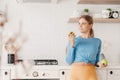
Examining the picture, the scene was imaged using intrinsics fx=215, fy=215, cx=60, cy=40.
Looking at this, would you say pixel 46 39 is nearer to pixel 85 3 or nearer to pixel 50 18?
pixel 50 18

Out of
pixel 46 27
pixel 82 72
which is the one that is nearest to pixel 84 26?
pixel 82 72

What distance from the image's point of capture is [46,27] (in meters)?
2.41

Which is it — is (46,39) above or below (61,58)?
above

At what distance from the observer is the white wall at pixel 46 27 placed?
239 cm

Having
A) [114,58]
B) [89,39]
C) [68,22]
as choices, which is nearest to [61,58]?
[68,22]

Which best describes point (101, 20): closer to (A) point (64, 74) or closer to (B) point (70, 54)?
(A) point (64, 74)

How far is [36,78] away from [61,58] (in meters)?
0.52

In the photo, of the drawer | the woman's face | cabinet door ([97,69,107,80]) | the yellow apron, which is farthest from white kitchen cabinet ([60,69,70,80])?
the woman's face

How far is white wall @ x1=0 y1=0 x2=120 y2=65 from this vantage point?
7.85 feet

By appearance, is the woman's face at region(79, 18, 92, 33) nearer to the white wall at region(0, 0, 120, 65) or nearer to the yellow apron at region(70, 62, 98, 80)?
the yellow apron at region(70, 62, 98, 80)

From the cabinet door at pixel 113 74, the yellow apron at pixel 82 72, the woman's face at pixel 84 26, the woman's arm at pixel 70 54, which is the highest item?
the woman's face at pixel 84 26

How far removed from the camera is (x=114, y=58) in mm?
2438

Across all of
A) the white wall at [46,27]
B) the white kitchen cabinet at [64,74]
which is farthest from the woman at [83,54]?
the white wall at [46,27]

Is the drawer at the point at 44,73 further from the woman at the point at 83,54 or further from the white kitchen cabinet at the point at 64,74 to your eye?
the woman at the point at 83,54
